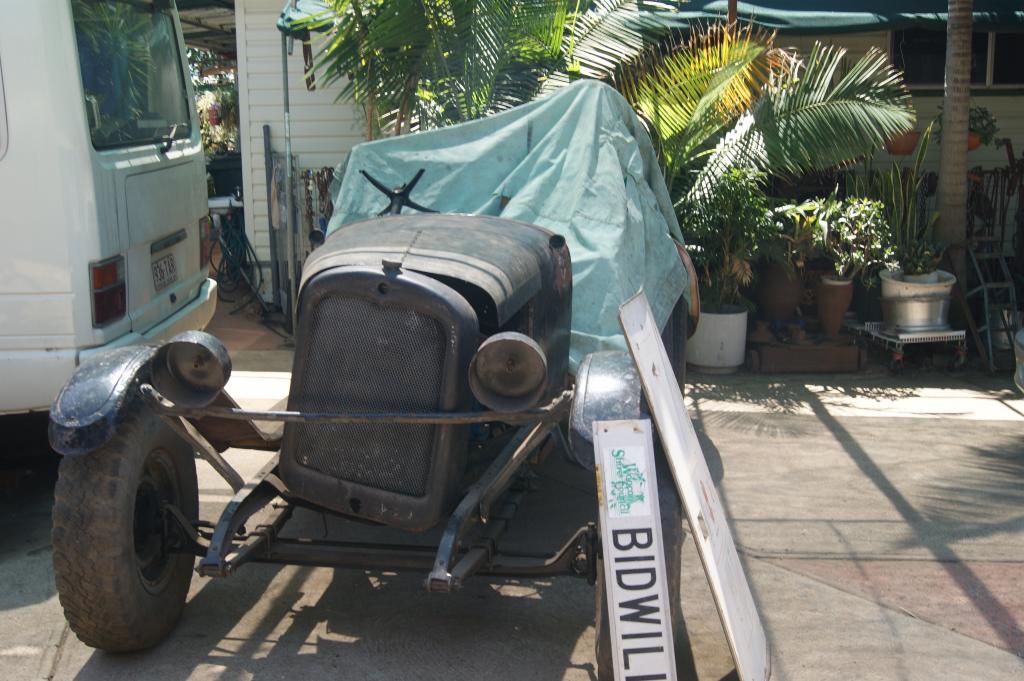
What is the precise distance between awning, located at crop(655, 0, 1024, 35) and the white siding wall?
3.28m

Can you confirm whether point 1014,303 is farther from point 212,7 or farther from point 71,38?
point 212,7

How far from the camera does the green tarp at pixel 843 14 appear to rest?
862 cm

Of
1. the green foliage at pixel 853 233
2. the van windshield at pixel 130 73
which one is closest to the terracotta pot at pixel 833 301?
the green foliage at pixel 853 233

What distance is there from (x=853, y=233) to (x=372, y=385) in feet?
17.7

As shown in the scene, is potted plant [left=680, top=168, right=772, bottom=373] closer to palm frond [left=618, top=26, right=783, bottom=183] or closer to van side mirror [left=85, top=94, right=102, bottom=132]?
palm frond [left=618, top=26, right=783, bottom=183]

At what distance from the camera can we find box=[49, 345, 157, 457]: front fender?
359 cm

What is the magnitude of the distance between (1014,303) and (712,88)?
9.40ft

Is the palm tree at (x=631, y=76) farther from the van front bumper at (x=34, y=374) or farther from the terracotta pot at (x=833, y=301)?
the van front bumper at (x=34, y=374)

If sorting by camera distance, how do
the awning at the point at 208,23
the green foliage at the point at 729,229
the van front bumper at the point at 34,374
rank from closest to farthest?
1. the van front bumper at the point at 34,374
2. the green foliage at the point at 729,229
3. the awning at the point at 208,23

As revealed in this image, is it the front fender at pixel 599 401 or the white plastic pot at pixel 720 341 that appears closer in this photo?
the front fender at pixel 599 401

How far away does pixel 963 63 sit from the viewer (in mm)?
8258

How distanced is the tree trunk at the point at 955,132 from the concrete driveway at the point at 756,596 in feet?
8.68

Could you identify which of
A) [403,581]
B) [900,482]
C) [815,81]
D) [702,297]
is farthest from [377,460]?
[815,81]

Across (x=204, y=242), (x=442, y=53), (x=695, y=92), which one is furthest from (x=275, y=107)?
(x=695, y=92)
